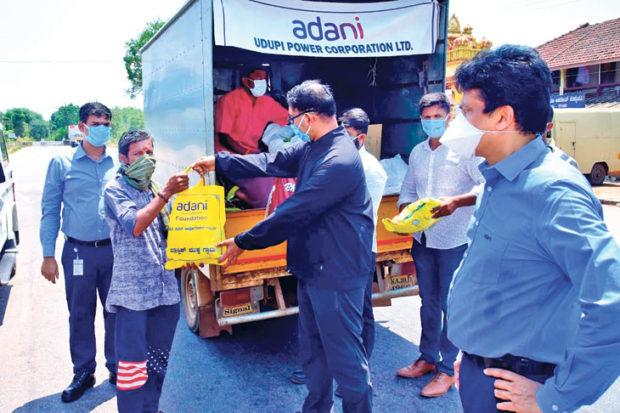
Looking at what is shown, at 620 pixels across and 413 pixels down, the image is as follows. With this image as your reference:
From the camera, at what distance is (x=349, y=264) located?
2666 millimetres

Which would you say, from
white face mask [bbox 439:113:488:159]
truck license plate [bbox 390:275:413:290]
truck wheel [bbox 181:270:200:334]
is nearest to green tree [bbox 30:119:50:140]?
truck wheel [bbox 181:270:200:334]

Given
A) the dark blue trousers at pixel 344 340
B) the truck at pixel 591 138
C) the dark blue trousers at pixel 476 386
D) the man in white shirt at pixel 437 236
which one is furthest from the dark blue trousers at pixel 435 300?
the truck at pixel 591 138

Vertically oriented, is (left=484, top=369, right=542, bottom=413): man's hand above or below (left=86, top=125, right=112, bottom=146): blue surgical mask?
below

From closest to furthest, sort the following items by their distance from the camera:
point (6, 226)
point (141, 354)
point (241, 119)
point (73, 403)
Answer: point (141, 354) < point (73, 403) < point (241, 119) < point (6, 226)

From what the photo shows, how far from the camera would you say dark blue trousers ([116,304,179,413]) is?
2.73 meters

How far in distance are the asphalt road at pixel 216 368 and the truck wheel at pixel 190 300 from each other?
13 cm

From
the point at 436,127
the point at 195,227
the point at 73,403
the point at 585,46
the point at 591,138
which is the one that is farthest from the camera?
the point at 585,46

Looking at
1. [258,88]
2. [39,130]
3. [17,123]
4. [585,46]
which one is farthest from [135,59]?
[39,130]

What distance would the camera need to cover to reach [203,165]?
122 inches

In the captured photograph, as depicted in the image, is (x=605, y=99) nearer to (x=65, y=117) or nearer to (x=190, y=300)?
(x=190, y=300)

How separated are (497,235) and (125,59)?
132ft

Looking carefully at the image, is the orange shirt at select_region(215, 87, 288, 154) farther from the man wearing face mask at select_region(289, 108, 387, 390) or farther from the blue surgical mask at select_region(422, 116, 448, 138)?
the blue surgical mask at select_region(422, 116, 448, 138)

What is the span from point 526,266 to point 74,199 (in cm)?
316

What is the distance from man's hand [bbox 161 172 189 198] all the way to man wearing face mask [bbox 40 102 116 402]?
3.46 ft
